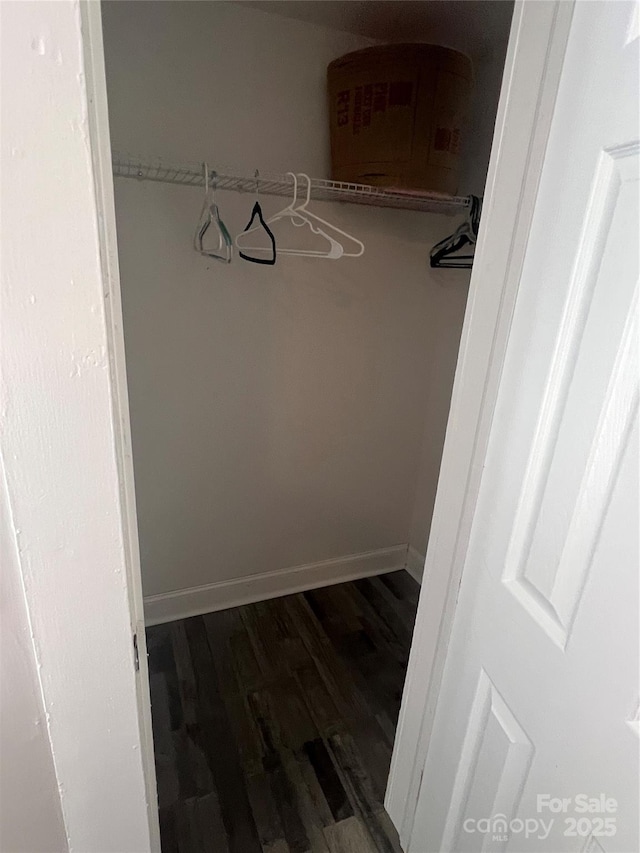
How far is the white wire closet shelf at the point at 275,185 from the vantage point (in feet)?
4.79

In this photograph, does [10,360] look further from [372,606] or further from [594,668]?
[372,606]

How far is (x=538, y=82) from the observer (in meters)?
0.75

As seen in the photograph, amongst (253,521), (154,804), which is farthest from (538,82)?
(253,521)

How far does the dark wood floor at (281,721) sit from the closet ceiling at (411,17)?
7.11 feet

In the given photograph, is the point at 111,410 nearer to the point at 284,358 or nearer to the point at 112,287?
the point at 112,287

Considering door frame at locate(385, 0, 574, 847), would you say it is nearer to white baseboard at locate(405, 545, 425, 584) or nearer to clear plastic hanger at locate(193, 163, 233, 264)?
clear plastic hanger at locate(193, 163, 233, 264)

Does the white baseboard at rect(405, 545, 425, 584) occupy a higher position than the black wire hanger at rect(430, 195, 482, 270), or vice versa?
the black wire hanger at rect(430, 195, 482, 270)

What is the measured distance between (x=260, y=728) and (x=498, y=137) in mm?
1757

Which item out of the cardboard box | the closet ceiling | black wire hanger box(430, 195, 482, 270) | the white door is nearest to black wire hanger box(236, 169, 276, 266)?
the cardboard box

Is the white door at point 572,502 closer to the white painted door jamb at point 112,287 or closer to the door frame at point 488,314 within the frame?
the door frame at point 488,314

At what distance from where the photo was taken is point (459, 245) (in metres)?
1.88

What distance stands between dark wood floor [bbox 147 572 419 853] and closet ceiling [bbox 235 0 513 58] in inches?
85.3

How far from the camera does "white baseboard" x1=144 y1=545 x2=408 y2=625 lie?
2082mm

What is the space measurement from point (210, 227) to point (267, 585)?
1.49 meters
